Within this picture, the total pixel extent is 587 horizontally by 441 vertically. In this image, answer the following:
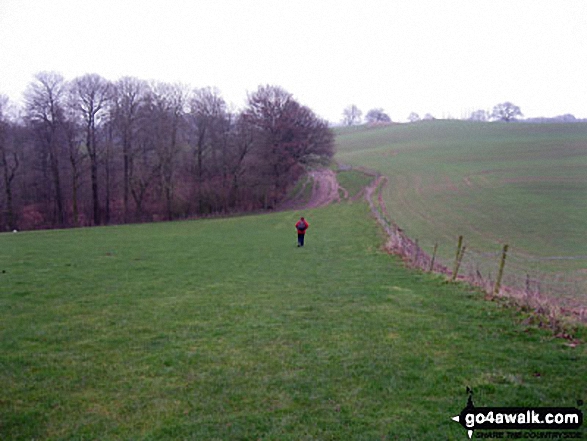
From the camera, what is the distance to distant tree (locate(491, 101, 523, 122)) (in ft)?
447

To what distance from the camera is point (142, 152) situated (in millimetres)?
53750

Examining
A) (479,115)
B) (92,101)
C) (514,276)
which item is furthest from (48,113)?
(479,115)

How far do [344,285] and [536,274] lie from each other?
36.6 ft

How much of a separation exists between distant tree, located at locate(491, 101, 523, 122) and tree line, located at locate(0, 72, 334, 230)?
98763 mm

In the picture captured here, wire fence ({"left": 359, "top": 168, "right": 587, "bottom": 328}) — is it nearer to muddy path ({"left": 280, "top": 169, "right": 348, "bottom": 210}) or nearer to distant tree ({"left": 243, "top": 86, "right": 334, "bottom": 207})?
muddy path ({"left": 280, "top": 169, "right": 348, "bottom": 210})

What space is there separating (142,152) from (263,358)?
167ft

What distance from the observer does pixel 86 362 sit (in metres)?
7.52

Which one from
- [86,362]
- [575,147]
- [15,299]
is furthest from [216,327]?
[575,147]

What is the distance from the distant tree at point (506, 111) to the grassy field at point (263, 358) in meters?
141

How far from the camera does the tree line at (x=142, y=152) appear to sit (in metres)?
48.9

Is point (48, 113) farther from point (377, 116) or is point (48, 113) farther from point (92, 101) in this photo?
point (377, 116)

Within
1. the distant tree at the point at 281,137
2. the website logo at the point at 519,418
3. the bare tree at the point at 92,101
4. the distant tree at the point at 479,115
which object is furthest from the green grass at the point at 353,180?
the distant tree at the point at 479,115

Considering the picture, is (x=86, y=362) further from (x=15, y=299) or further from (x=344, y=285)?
(x=344, y=285)

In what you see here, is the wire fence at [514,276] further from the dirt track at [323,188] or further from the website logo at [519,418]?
the dirt track at [323,188]
